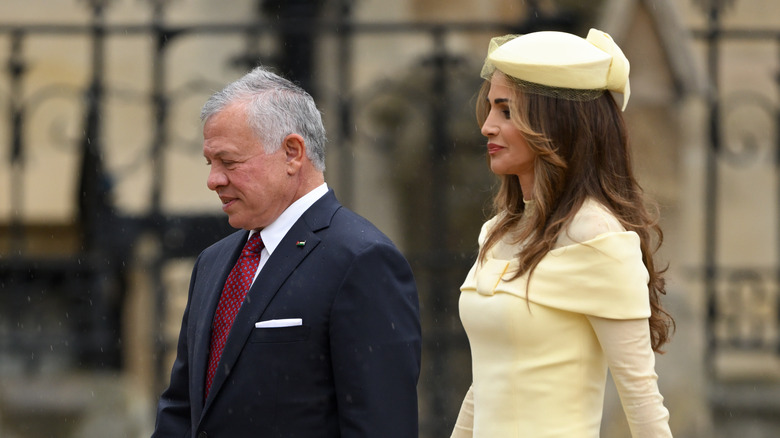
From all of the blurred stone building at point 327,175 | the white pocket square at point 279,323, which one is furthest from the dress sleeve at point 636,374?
the blurred stone building at point 327,175

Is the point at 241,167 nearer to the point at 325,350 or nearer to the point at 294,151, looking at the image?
the point at 294,151

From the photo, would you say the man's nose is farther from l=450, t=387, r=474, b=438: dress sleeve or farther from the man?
l=450, t=387, r=474, b=438: dress sleeve

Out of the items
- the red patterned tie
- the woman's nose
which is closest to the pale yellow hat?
the woman's nose

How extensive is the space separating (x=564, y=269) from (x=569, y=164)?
0.73 feet

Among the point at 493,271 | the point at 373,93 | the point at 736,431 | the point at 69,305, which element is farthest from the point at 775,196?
the point at 493,271

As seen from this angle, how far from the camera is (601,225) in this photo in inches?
91.9

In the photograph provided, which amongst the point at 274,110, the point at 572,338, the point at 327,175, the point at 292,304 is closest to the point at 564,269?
the point at 572,338

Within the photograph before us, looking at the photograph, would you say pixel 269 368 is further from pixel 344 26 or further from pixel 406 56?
pixel 406 56

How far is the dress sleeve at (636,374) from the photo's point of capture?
226 centimetres

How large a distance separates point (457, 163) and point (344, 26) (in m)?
1.04

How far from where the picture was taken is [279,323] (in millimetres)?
2330

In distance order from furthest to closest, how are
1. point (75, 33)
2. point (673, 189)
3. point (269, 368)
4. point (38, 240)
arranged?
point (38, 240) < point (75, 33) < point (673, 189) < point (269, 368)

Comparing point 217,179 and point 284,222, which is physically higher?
point 217,179

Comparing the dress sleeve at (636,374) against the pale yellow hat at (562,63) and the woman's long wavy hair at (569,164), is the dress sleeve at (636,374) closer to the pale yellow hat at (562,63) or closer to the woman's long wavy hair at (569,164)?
the woman's long wavy hair at (569,164)
